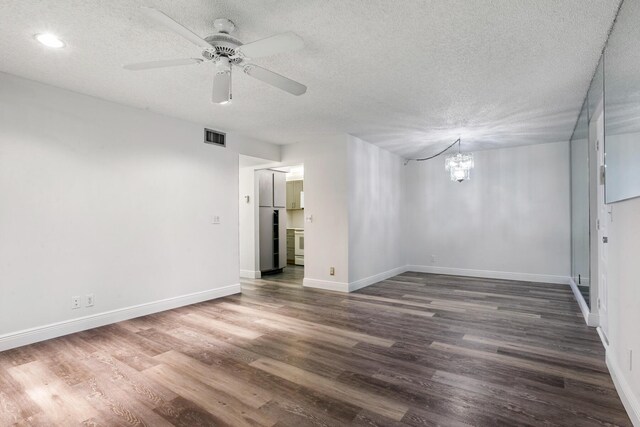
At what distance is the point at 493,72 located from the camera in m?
3.01

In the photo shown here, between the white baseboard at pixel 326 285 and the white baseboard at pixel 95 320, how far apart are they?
143 centimetres

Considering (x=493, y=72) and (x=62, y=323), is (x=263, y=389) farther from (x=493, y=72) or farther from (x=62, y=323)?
(x=493, y=72)

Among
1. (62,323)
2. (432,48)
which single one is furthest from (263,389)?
(432,48)

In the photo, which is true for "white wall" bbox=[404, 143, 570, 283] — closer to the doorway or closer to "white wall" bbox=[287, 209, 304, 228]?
the doorway

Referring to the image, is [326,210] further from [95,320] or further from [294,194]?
[294,194]

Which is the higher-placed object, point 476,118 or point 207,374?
point 476,118

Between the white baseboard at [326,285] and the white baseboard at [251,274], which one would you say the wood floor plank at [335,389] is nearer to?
the white baseboard at [326,285]

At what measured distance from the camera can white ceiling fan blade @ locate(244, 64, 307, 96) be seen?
2344 mm

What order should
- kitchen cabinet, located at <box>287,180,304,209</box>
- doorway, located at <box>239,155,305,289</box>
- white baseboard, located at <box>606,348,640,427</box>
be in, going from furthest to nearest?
kitchen cabinet, located at <box>287,180,304,209</box>
doorway, located at <box>239,155,305,289</box>
white baseboard, located at <box>606,348,640,427</box>

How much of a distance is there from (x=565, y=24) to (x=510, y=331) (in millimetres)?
2703

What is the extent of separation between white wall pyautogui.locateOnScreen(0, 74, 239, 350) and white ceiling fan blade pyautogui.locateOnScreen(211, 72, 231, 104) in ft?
6.40

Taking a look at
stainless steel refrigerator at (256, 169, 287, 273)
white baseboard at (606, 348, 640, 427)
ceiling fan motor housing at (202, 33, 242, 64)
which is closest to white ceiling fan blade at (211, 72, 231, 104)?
ceiling fan motor housing at (202, 33, 242, 64)

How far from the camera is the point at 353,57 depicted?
2752mm

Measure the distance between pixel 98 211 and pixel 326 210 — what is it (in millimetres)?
3070
